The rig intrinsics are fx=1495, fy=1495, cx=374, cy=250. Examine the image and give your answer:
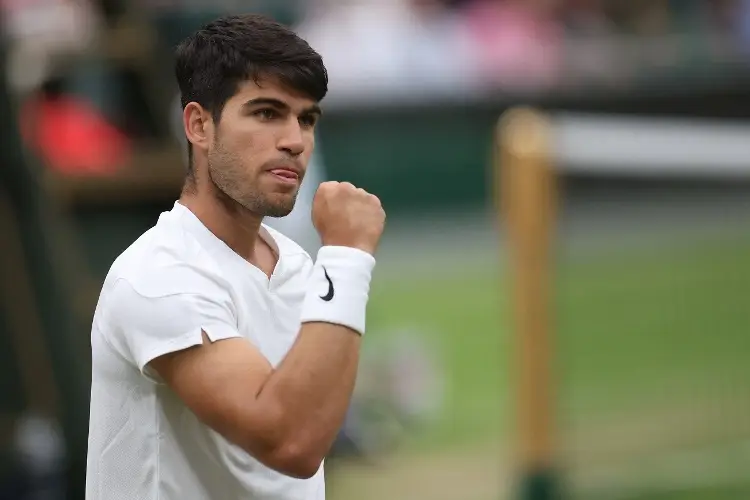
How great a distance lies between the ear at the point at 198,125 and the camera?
2.77 meters

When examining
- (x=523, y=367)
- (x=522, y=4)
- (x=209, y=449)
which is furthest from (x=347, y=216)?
(x=522, y=4)

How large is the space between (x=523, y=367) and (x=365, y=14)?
20.0ft

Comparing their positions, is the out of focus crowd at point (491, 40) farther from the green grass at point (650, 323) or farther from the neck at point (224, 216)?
the neck at point (224, 216)

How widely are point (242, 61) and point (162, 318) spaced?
49 centimetres

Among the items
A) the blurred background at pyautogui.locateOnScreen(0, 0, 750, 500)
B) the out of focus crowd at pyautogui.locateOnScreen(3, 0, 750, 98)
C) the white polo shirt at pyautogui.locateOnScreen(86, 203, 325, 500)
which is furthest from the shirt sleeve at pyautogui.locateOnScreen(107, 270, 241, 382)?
the out of focus crowd at pyautogui.locateOnScreen(3, 0, 750, 98)

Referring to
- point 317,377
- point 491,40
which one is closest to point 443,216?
point 491,40

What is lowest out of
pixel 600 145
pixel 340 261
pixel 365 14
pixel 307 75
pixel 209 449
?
pixel 209 449

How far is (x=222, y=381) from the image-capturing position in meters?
2.57

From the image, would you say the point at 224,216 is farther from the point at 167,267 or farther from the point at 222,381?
the point at 222,381

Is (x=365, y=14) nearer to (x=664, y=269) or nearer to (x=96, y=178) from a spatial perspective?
(x=96, y=178)

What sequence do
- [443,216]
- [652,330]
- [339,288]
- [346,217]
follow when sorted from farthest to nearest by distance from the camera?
[443,216] < [652,330] < [346,217] < [339,288]

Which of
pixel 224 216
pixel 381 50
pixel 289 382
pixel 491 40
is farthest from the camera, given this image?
pixel 491 40

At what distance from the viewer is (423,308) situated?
12.1 meters

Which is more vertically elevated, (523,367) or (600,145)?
(600,145)
